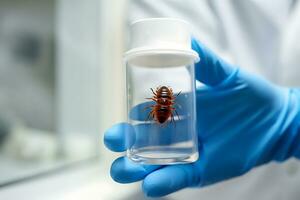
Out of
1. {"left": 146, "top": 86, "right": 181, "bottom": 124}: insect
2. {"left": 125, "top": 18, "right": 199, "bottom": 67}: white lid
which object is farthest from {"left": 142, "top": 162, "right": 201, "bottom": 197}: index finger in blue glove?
{"left": 125, "top": 18, "right": 199, "bottom": 67}: white lid

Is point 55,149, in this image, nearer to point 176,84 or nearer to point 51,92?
point 51,92

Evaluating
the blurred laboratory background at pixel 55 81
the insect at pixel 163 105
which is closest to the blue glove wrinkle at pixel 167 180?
the insect at pixel 163 105

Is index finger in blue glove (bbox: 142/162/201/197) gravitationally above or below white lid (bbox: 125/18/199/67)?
below

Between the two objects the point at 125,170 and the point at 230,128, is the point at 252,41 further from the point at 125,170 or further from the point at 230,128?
the point at 125,170

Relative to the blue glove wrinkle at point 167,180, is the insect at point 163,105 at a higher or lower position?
higher

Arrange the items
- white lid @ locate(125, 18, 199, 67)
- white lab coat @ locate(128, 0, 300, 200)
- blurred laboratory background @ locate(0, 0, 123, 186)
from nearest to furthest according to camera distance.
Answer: white lid @ locate(125, 18, 199, 67), white lab coat @ locate(128, 0, 300, 200), blurred laboratory background @ locate(0, 0, 123, 186)

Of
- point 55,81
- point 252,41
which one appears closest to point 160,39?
point 252,41

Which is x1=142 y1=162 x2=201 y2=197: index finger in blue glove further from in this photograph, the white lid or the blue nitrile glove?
the white lid

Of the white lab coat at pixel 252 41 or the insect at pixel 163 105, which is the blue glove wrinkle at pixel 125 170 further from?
the white lab coat at pixel 252 41
